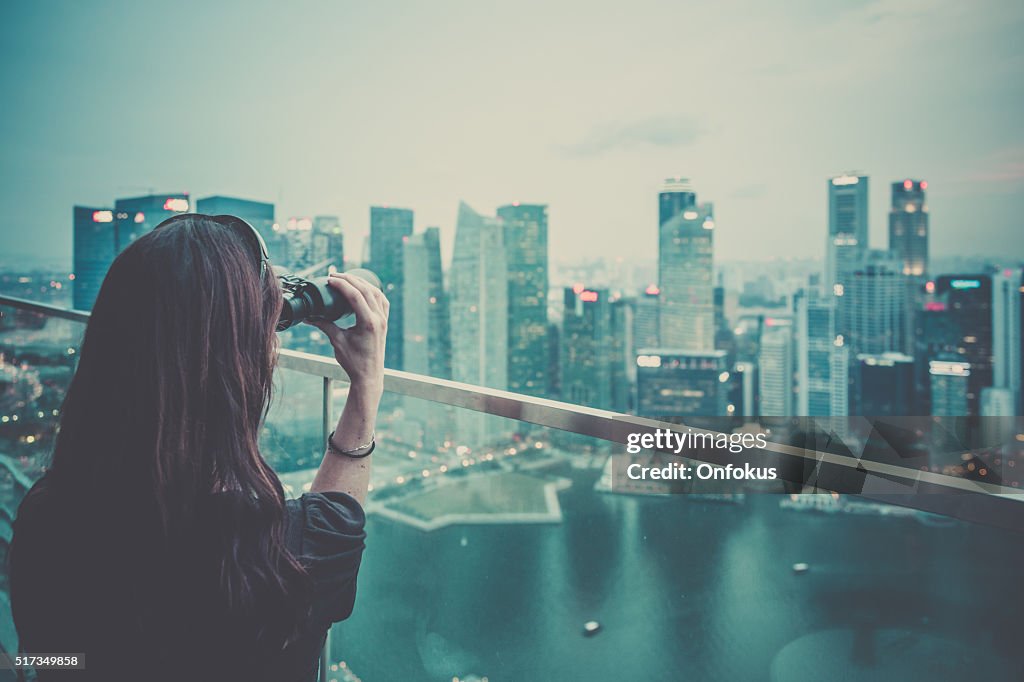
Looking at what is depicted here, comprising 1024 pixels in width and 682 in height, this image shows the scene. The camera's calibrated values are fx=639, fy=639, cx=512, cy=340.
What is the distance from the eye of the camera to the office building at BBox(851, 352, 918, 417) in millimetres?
10211

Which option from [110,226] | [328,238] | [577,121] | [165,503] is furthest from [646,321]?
[165,503]

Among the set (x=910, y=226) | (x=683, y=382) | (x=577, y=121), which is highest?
(x=577, y=121)

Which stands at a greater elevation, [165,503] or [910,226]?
[910,226]

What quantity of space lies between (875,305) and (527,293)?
667 cm

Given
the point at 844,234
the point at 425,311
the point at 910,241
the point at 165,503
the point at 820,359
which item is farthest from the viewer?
the point at 844,234

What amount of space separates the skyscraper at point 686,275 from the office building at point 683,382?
84 centimetres

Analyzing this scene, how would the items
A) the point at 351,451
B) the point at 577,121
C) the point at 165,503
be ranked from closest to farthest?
the point at 165,503
the point at 351,451
the point at 577,121

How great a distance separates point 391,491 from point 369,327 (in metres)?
1.00

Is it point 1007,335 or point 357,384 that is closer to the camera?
point 357,384

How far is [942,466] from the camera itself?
2.96 ft

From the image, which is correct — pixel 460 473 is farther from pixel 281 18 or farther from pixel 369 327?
pixel 281 18

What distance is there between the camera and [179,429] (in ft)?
1.88
